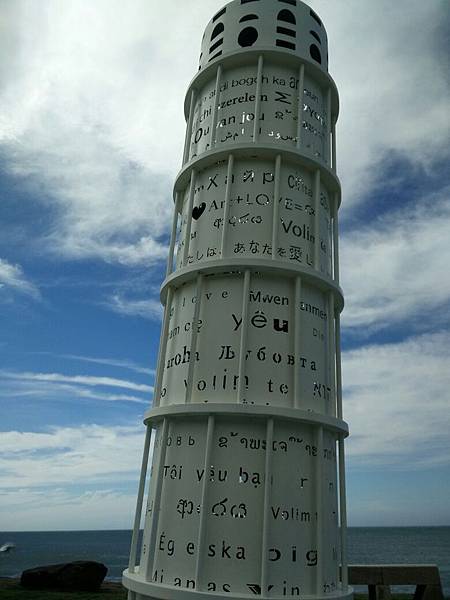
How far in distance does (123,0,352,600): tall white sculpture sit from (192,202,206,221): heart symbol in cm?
5

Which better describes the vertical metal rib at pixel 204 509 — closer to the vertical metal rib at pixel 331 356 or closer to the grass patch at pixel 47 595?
the vertical metal rib at pixel 331 356

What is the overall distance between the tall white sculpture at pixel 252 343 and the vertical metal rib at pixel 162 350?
0.03 meters

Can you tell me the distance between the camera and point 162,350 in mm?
11375

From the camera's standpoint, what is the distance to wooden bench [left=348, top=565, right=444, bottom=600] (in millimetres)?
17234

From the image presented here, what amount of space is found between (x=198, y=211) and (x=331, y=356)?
471 centimetres

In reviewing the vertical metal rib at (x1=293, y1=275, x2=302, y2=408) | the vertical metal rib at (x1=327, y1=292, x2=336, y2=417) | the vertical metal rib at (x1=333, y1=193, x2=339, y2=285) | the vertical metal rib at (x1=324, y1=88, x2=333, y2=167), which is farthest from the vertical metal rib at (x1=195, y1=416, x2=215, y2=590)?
the vertical metal rib at (x1=324, y1=88, x2=333, y2=167)

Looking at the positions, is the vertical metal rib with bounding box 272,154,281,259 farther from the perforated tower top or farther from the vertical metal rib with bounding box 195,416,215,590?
the vertical metal rib with bounding box 195,416,215,590

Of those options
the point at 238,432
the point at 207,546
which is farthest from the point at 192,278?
the point at 207,546

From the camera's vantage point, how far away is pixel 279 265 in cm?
1041

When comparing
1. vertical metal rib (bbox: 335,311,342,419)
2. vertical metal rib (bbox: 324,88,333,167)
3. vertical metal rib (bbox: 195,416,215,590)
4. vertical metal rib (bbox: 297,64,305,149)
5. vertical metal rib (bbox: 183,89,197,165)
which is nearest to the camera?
vertical metal rib (bbox: 195,416,215,590)

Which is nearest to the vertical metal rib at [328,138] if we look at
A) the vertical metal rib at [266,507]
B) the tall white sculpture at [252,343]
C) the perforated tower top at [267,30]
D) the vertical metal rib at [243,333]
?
the tall white sculpture at [252,343]

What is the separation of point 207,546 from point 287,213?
7.17 m

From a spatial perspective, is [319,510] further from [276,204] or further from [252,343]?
[276,204]

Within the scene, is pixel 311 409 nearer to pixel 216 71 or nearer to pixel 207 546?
pixel 207 546
